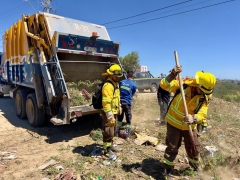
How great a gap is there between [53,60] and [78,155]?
2.22 metres

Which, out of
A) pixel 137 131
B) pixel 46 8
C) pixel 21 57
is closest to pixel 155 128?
pixel 137 131

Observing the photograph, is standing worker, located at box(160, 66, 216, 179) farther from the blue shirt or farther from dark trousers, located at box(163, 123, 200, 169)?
the blue shirt

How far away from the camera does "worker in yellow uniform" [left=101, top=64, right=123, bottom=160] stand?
3.40 m

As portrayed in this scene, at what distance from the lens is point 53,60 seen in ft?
15.9

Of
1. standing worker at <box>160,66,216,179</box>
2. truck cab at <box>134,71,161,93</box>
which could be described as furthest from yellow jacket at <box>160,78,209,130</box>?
truck cab at <box>134,71,161,93</box>

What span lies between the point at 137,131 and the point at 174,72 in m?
2.60

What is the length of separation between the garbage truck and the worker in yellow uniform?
1153 mm

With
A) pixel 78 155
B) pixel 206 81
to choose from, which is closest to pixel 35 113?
pixel 78 155

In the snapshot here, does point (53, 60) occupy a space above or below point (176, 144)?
above

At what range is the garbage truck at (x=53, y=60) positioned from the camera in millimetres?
4719

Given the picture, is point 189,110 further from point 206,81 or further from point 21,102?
point 21,102

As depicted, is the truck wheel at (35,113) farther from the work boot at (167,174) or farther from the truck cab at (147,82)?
the truck cab at (147,82)

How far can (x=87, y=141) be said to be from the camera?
15.3 ft

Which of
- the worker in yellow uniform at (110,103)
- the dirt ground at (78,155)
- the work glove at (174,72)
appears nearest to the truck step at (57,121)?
the dirt ground at (78,155)
